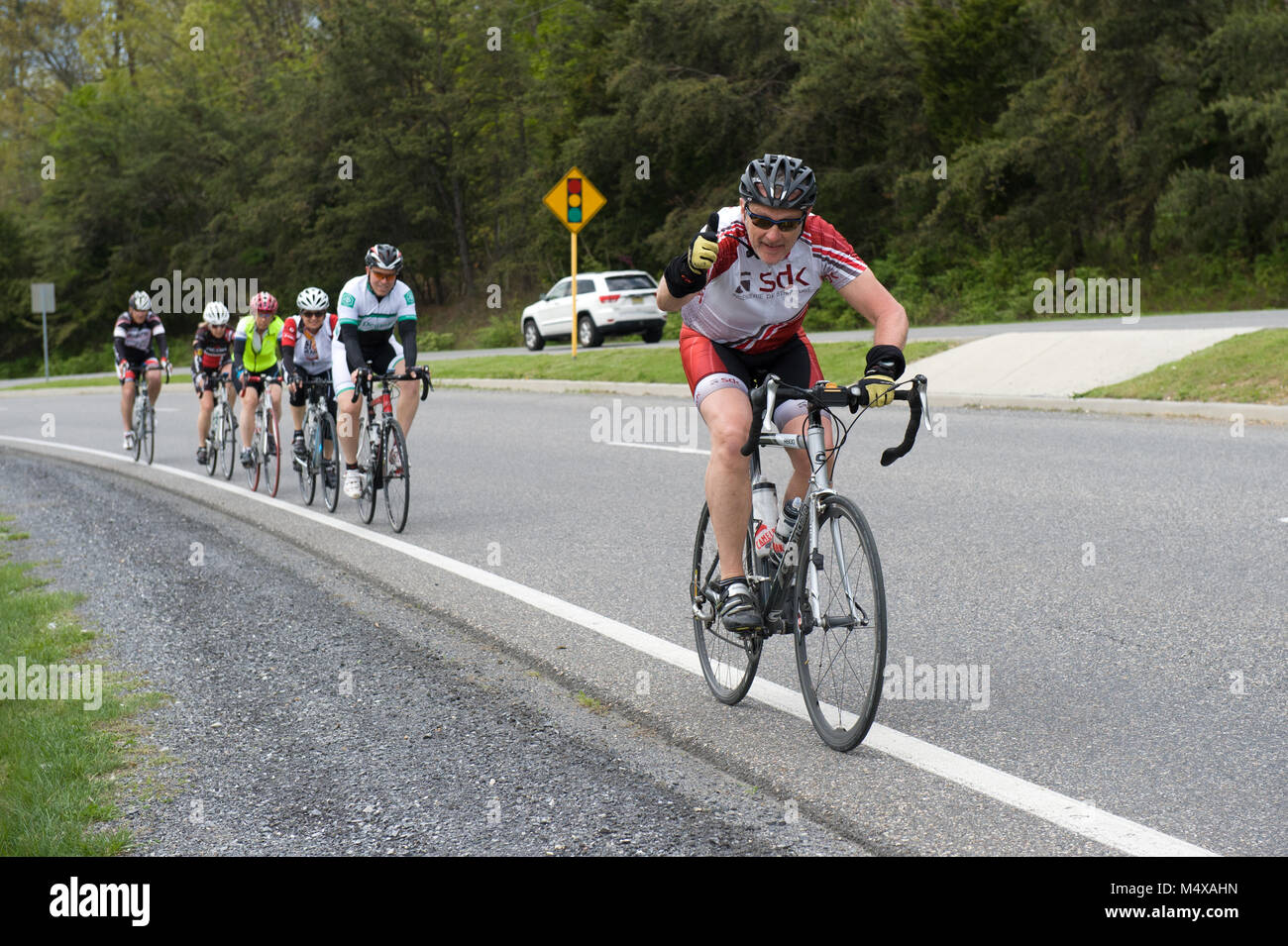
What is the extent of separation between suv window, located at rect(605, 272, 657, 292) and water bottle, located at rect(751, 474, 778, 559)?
24.5 m

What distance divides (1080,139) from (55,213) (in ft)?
143

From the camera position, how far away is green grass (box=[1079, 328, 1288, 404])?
13891mm

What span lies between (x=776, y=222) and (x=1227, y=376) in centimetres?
1161

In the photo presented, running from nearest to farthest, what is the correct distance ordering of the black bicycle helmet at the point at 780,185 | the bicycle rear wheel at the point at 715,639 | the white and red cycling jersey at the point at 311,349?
the black bicycle helmet at the point at 780,185, the bicycle rear wheel at the point at 715,639, the white and red cycling jersey at the point at 311,349

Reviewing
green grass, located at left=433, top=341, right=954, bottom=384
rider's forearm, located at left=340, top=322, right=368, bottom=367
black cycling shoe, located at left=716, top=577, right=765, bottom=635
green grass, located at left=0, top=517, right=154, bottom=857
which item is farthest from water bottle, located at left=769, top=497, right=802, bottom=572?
green grass, located at left=433, top=341, right=954, bottom=384

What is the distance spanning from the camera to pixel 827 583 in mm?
4508

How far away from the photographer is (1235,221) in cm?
2706

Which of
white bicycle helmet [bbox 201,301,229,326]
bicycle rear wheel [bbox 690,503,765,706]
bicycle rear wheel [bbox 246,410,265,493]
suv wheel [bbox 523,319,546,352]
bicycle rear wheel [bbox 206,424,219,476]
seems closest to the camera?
bicycle rear wheel [bbox 690,503,765,706]

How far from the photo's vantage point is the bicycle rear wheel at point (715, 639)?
5043 millimetres

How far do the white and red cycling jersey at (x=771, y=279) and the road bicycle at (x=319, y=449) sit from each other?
21.5 ft

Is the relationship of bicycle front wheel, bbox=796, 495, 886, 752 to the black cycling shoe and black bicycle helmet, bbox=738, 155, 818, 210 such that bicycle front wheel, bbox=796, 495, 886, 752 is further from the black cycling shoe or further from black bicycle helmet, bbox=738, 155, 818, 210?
black bicycle helmet, bbox=738, 155, 818, 210

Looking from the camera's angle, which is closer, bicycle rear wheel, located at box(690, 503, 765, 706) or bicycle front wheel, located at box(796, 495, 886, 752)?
bicycle front wheel, located at box(796, 495, 886, 752)

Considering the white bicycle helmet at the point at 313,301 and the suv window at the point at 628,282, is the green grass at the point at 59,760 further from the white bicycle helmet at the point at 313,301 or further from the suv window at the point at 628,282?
the suv window at the point at 628,282

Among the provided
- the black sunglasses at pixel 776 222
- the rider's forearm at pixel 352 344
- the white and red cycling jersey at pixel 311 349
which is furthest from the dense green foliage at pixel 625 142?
the black sunglasses at pixel 776 222
